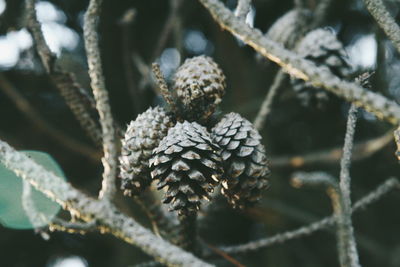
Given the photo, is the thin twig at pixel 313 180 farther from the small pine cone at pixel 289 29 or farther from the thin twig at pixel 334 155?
the thin twig at pixel 334 155

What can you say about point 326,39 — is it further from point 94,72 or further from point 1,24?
point 1,24

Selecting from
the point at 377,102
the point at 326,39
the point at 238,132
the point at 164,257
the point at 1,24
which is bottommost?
the point at 164,257

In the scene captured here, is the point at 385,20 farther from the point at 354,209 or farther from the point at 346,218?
the point at 354,209

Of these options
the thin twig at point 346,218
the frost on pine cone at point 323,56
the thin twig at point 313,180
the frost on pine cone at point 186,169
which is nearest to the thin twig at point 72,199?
the frost on pine cone at point 186,169

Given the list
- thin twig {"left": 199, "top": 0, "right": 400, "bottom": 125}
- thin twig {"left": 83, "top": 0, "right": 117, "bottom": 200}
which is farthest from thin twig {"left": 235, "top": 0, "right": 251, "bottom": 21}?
thin twig {"left": 83, "top": 0, "right": 117, "bottom": 200}

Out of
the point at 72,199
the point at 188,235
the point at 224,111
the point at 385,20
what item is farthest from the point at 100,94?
the point at 224,111

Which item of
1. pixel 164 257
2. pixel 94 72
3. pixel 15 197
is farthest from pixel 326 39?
pixel 15 197

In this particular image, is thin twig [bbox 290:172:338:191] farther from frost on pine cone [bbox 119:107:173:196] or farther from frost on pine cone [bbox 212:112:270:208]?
frost on pine cone [bbox 119:107:173:196]
